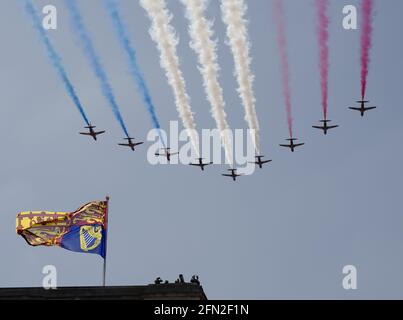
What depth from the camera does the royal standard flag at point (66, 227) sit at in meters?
101

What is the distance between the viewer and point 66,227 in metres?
101

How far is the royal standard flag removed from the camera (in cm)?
10056

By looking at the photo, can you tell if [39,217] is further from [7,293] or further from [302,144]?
[302,144]

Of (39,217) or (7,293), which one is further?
(39,217)
